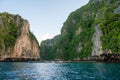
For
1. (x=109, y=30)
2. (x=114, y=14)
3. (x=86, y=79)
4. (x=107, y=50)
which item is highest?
(x=114, y=14)

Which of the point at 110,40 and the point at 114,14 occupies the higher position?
the point at 114,14

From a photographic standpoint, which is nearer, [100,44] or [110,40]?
[110,40]

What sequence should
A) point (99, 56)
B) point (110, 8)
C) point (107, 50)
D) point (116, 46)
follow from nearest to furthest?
point (116, 46), point (107, 50), point (99, 56), point (110, 8)

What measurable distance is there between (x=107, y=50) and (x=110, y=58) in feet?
32.8

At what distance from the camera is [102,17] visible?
194m

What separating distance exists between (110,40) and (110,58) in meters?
16.4

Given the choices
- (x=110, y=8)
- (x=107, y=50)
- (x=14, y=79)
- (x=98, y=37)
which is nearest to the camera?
(x=14, y=79)

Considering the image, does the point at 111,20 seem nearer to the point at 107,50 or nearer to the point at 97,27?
the point at 97,27

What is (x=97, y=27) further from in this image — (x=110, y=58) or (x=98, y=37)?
(x=110, y=58)

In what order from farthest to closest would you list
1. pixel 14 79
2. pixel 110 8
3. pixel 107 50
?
pixel 110 8, pixel 107 50, pixel 14 79

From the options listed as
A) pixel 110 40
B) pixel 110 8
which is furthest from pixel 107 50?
pixel 110 8

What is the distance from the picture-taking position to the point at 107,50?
15975 centimetres

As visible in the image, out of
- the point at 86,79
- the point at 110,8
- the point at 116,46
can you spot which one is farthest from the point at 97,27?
the point at 86,79

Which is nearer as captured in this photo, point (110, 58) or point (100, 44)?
point (110, 58)
